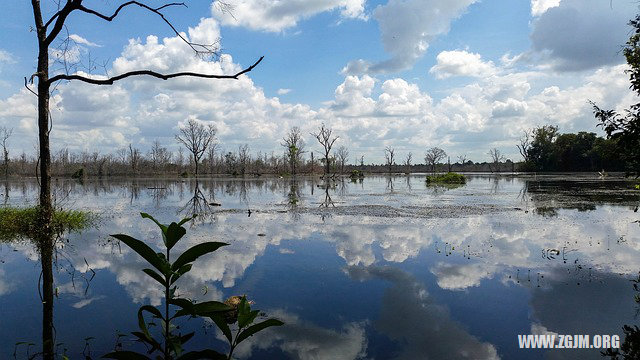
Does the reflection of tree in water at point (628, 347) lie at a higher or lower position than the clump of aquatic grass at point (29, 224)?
lower

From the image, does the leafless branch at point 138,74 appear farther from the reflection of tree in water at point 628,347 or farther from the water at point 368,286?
the reflection of tree in water at point 628,347

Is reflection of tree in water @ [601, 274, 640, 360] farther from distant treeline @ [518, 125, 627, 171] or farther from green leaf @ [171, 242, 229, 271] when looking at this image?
distant treeline @ [518, 125, 627, 171]

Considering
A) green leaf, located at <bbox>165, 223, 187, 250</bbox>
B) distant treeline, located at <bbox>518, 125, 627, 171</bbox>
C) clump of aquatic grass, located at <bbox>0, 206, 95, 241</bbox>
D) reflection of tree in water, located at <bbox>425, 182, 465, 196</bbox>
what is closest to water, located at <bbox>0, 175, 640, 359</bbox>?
clump of aquatic grass, located at <bbox>0, 206, 95, 241</bbox>

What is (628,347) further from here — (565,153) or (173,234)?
(565,153)

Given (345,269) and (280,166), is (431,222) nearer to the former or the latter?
(345,269)

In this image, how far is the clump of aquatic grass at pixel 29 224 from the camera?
11.0 meters

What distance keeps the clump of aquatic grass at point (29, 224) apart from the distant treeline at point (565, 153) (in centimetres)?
7077

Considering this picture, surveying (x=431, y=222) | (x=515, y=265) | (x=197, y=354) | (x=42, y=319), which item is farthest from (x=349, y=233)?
(x=197, y=354)

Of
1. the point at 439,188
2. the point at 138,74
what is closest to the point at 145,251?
the point at 138,74

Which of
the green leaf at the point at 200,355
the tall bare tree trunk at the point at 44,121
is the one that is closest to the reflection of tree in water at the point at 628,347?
the green leaf at the point at 200,355

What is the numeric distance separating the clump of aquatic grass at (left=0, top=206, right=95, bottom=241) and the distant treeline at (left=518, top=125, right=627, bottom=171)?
70768 mm

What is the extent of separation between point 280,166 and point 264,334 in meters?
93.2

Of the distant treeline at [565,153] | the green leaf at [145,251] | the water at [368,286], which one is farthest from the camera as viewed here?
the distant treeline at [565,153]

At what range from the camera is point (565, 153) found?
2768 inches
